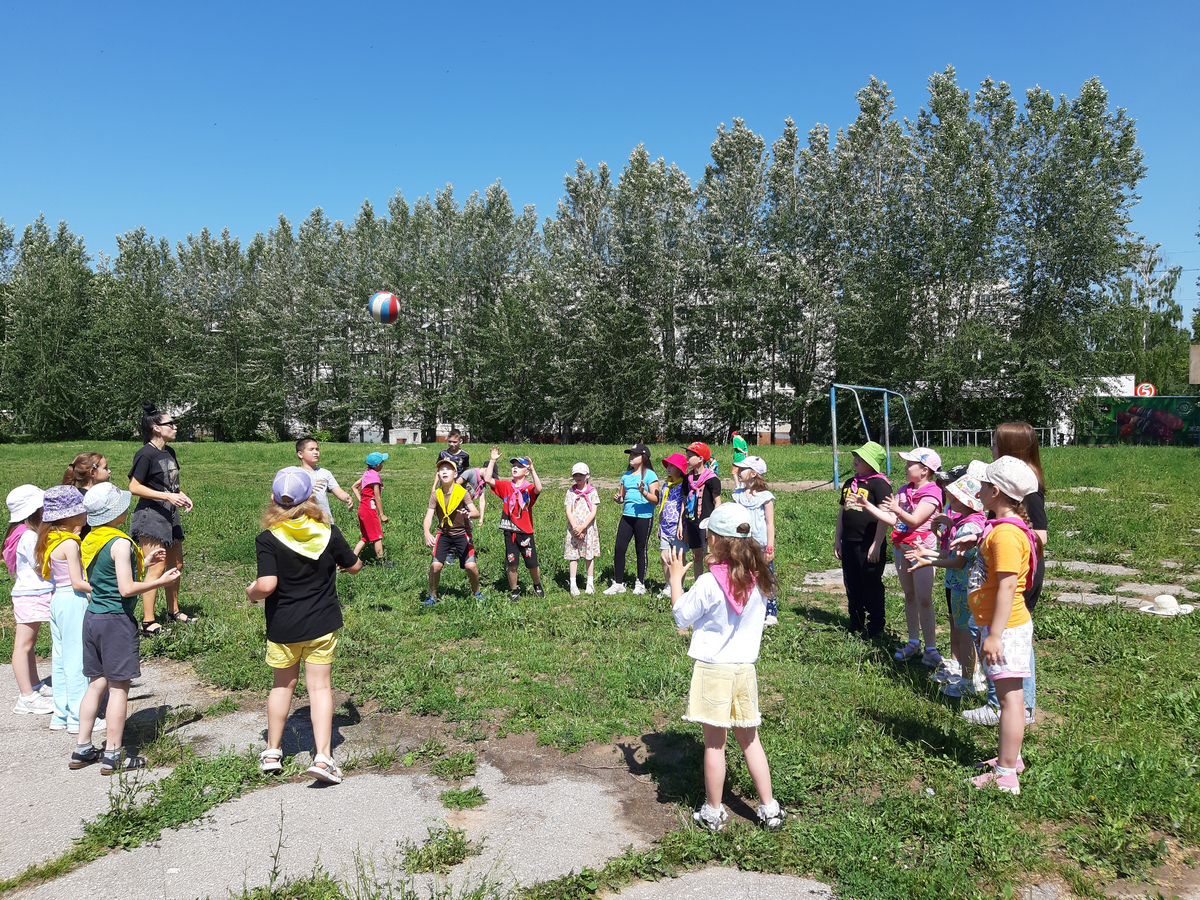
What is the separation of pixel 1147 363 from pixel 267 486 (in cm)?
5414

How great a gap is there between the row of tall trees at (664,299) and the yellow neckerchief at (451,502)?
32.1m

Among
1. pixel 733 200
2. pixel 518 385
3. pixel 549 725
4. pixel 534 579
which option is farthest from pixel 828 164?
pixel 549 725

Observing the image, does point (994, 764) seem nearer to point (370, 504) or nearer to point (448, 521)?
point (448, 521)

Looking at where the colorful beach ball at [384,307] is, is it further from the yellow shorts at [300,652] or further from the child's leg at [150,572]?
the yellow shorts at [300,652]

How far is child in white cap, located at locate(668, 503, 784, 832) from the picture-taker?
Answer: 3.82m

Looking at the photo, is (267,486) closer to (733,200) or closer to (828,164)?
(733,200)

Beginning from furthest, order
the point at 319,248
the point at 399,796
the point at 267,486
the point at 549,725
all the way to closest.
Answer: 1. the point at 319,248
2. the point at 267,486
3. the point at 549,725
4. the point at 399,796

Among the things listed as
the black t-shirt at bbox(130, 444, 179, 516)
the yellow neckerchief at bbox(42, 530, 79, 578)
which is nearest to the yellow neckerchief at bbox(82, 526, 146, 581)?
the yellow neckerchief at bbox(42, 530, 79, 578)

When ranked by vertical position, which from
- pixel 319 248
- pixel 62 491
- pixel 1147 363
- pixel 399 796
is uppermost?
pixel 319 248

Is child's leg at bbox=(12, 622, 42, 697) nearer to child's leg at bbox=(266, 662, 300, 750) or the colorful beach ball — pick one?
child's leg at bbox=(266, 662, 300, 750)

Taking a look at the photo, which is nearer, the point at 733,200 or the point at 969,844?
the point at 969,844

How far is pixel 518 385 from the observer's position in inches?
1726

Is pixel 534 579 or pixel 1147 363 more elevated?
pixel 1147 363

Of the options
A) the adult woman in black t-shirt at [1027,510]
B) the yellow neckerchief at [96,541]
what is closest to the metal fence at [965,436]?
the adult woman in black t-shirt at [1027,510]
